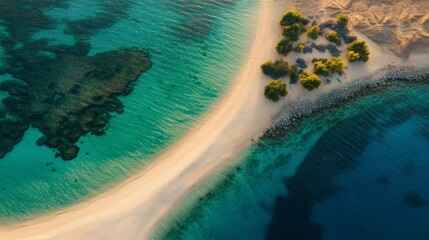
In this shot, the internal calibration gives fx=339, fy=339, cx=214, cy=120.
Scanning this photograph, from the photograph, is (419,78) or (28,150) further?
(419,78)

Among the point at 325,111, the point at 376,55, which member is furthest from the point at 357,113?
the point at 376,55

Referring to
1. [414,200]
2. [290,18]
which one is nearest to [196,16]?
[290,18]

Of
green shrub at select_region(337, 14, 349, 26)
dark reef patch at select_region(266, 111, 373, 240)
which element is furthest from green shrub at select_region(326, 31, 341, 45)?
dark reef patch at select_region(266, 111, 373, 240)

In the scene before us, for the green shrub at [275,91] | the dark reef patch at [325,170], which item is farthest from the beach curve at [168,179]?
the dark reef patch at [325,170]

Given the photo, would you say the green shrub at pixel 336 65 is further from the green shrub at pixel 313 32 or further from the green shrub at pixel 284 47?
the green shrub at pixel 284 47

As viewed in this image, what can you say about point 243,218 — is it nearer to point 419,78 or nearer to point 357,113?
point 357,113

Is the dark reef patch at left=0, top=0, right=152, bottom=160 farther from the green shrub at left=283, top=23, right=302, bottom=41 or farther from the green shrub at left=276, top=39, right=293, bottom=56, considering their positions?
the green shrub at left=283, top=23, right=302, bottom=41
